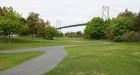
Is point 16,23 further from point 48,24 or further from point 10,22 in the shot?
point 48,24

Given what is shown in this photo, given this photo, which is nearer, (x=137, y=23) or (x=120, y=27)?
(x=137, y=23)

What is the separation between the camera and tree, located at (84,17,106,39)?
9925 centimetres

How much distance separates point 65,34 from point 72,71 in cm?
16760

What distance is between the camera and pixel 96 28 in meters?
100

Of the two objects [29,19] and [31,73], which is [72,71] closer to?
[31,73]

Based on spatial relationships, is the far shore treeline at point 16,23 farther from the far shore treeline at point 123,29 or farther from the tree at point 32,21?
the far shore treeline at point 123,29

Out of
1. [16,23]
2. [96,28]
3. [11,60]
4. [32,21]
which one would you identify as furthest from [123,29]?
[11,60]

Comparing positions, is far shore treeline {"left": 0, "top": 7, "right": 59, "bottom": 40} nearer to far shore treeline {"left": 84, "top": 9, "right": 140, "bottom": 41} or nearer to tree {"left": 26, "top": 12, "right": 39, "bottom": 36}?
tree {"left": 26, "top": 12, "right": 39, "bottom": 36}

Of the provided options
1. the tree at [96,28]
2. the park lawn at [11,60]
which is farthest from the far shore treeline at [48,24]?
the park lawn at [11,60]

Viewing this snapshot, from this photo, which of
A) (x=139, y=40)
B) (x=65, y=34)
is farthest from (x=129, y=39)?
(x=65, y=34)

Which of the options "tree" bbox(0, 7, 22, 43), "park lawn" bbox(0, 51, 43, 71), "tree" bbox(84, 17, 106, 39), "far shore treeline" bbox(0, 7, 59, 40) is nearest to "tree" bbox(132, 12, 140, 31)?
"far shore treeline" bbox(0, 7, 59, 40)

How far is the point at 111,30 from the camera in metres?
78.1

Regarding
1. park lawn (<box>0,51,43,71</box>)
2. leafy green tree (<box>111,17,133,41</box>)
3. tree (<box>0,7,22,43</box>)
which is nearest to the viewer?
park lawn (<box>0,51,43,71</box>)

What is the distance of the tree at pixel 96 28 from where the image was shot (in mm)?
99250
